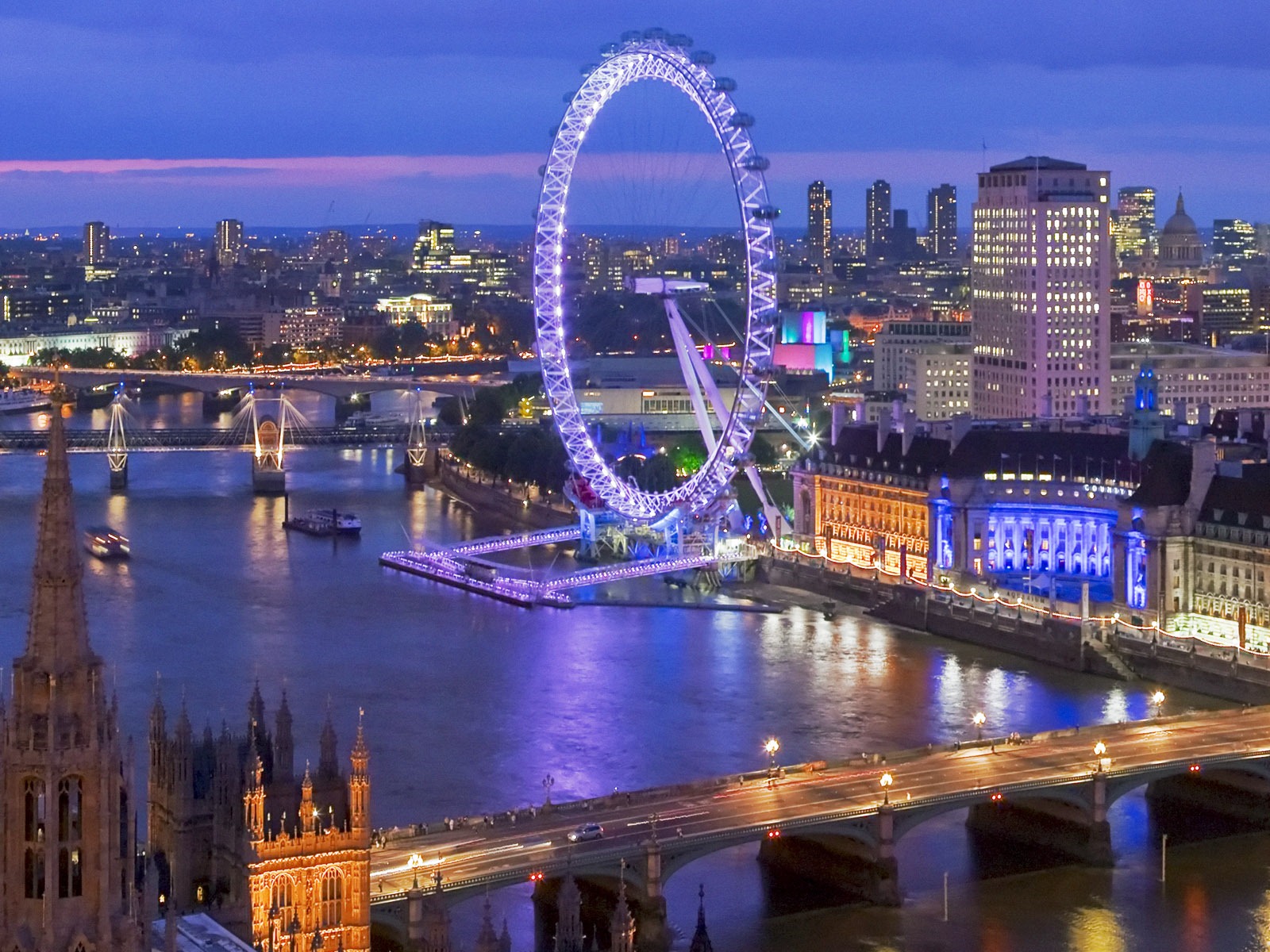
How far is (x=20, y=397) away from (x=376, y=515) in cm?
3197

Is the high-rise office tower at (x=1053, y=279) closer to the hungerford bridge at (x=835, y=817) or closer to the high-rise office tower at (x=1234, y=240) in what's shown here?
the hungerford bridge at (x=835, y=817)

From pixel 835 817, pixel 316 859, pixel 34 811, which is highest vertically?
pixel 34 811

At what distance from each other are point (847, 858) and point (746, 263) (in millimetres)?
22083

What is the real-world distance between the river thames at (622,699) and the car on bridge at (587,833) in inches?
25.2

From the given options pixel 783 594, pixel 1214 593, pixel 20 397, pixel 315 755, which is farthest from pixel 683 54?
pixel 20 397

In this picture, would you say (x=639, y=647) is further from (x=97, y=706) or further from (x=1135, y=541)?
(x=97, y=706)

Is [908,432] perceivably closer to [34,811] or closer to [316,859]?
[316,859]

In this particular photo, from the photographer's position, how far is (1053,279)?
64.2m

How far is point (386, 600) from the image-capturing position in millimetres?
41844

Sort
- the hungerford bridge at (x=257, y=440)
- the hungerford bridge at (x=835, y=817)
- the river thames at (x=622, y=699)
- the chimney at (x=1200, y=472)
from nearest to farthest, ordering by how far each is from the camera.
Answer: the hungerford bridge at (x=835, y=817), the river thames at (x=622, y=699), the chimney at (x=1200, y=472), the hungerford bridge at (x=257, y=440)

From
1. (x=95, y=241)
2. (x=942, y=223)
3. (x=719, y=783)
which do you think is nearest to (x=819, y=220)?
(x=942, y=223)

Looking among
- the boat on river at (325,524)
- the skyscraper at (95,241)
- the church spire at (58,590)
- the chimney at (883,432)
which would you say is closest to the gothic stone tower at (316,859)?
the church spire at (58,590)

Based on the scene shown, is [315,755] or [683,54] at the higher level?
[683,54]

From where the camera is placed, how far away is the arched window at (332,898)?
18.0m
